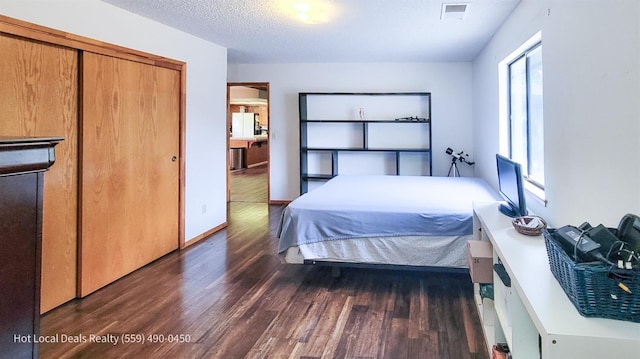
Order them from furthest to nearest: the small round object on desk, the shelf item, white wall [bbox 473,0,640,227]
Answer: the shelf item
the small round object on desk
white wall [bbox 473,0,640,227]

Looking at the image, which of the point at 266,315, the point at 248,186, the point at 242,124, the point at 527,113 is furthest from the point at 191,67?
the point at 242,124

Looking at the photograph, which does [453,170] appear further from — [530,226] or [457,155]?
[530,226]

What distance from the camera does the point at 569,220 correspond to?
1.96m

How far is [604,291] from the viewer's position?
103 cm

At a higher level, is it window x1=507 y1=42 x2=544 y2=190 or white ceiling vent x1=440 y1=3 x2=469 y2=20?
white ceiling vent x1=440 y1=3 x2=469 y2=20

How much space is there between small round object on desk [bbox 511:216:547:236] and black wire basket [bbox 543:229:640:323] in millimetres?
839

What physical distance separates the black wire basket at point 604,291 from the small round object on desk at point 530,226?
2.75 feet

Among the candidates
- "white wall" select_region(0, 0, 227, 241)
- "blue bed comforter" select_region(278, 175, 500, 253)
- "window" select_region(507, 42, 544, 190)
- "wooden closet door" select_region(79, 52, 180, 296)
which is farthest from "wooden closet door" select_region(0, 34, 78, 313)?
"window" select_region(507, 42, 544, 190)

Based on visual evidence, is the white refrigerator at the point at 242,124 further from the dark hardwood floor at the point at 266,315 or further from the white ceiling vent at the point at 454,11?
the white ceiling vent at the point at 454,11

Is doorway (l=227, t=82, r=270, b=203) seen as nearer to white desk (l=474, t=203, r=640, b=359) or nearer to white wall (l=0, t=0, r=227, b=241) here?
white wall (l=0, t=0, r=227, b=241)

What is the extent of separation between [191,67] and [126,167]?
4.47 ft

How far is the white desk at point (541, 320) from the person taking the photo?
96cm

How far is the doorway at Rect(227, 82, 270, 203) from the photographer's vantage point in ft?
21.8

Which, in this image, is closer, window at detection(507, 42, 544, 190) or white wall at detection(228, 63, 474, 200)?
window at detection(507, 42, 544, 190)
